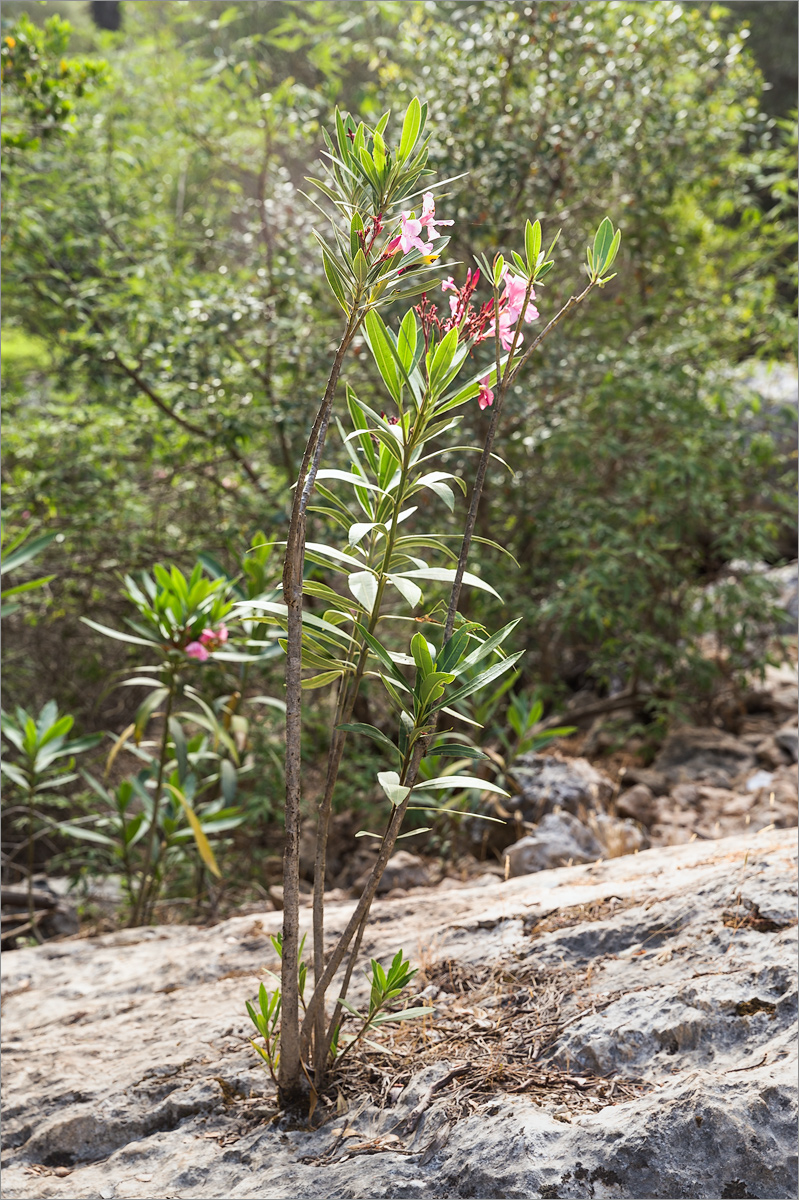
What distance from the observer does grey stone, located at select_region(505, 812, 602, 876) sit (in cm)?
231

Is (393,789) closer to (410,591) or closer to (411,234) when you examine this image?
(410,591)

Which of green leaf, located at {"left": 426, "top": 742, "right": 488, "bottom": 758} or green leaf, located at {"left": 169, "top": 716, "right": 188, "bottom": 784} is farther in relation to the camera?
green leaf, located at {"left": 169, "top": 716, "right": 188, "bottom": 784}

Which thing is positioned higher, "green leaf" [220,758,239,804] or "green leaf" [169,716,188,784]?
"green leaf" [169,716,188,784]

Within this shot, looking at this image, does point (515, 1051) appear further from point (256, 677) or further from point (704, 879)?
point (256, 677)

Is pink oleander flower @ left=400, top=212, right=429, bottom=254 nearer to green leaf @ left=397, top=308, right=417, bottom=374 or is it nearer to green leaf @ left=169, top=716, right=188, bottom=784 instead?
green leaf @ left=397, top=308, right=417, bottom=374

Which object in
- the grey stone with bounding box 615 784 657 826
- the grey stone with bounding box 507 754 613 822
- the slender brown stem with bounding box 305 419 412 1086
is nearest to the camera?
the slender brown stem with bounding box 305 419 412 1086

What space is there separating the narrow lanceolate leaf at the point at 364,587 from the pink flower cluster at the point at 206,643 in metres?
1.06

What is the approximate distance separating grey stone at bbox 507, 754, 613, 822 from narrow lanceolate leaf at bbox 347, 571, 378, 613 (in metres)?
1.54

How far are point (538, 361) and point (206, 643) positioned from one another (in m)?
1.96

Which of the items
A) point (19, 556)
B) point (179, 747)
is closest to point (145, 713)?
point (179, 747)

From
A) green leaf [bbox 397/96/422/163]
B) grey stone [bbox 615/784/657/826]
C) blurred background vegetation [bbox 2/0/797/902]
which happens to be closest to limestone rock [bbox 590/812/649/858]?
grey stone [bbox 615/784/657/826]

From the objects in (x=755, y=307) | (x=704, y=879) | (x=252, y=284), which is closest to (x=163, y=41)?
(x=252, y=284)

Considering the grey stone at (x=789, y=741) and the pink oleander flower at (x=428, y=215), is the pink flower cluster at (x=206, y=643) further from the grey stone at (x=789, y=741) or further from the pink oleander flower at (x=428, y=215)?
the grey stone at (x=789, y=741)

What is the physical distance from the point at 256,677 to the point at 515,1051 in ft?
6.80
